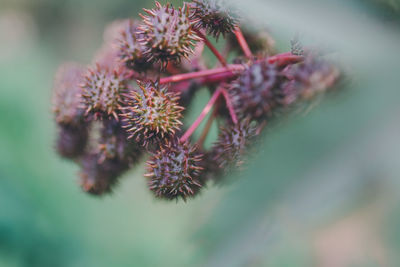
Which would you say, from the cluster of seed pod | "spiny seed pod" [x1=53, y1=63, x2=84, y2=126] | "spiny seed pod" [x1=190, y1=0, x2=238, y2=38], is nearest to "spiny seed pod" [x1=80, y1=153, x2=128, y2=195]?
the cluster of seed pod

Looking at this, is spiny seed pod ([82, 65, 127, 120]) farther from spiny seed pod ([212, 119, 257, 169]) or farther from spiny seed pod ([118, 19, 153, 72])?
spiny seed pod ([212, 119, 257, 169])

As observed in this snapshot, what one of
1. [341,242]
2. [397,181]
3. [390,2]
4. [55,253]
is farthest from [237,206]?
[55,253]

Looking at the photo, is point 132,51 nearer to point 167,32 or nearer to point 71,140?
point 167,32

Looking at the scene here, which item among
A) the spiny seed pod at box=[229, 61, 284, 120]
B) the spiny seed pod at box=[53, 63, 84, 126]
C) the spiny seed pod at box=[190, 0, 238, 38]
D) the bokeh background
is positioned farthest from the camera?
the spiny seed pod at box=[53, 63, 84, 126]

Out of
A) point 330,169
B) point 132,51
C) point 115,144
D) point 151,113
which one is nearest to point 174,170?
point 151,113

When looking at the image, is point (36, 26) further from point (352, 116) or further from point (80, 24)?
point (352, 116)
